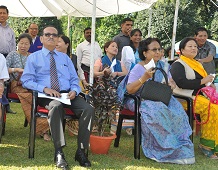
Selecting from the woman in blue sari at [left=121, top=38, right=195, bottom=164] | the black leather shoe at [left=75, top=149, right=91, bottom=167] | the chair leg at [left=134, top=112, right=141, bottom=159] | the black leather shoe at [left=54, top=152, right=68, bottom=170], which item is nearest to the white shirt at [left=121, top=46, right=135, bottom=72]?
the woman in blue sari at [left=121, top=38, right=195, bottom=164]

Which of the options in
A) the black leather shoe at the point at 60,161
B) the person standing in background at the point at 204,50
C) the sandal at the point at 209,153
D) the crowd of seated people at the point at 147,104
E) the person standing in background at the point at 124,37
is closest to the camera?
the black leather shoe at the point at 60,161

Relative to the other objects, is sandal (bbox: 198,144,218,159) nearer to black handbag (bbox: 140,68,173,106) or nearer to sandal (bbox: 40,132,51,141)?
black handbag (bbox: 140,68,173,106)

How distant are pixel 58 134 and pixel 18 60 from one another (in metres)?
1.72

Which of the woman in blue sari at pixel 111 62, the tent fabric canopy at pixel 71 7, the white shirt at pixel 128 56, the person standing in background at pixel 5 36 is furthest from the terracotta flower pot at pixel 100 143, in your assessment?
the tent fabric canopy at pixel 71 7

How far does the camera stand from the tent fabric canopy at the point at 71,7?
8.98 m

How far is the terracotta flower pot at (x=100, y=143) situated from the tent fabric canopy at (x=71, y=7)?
4174 mm

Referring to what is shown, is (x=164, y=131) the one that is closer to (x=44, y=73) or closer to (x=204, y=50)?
(x=44, y=73)

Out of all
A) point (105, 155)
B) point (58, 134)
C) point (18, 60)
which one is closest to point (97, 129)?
point (105, 155)

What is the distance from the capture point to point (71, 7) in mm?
9969

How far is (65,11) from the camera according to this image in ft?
33.5

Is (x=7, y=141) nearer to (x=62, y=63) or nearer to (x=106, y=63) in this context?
(x=62, y=63)

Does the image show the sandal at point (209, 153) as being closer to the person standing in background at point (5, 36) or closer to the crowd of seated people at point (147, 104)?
the crowd of seated people at point (147, 104)

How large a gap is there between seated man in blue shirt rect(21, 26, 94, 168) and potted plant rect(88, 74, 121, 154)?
0.67 feet

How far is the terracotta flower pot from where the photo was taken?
462 cm
